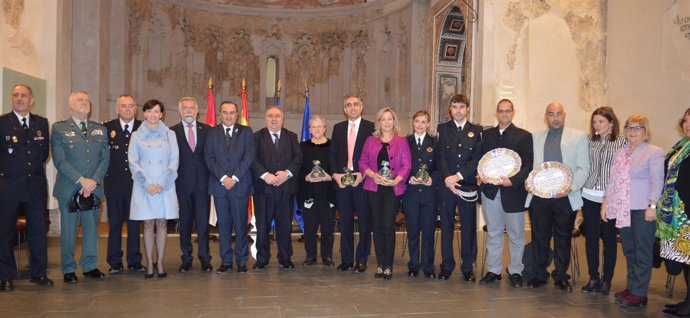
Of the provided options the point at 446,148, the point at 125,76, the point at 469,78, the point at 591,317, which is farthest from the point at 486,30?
the point at 125,76

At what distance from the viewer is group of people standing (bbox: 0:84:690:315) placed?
5.10m

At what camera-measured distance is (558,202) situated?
5.46 m

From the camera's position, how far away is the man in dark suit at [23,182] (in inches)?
205

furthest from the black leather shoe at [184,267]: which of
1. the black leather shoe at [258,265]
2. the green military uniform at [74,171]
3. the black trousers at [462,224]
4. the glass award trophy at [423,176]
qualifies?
the black trousers at [462,224]

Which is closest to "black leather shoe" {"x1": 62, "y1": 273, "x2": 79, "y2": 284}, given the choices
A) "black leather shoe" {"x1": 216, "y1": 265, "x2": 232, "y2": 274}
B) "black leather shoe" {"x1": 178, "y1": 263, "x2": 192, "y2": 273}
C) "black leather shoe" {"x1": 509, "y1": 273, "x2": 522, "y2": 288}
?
"black leather shoe" {"x1": 178, "y1": 263, "x2": 192, "y2": 273}

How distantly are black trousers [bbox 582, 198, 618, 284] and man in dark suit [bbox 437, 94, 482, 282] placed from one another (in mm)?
1124

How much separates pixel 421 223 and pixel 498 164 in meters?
1.08

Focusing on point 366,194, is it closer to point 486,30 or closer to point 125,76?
point 486,30

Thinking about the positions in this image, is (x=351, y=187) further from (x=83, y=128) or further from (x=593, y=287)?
(x=83, y=128)

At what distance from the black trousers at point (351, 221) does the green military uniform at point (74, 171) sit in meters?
2.63

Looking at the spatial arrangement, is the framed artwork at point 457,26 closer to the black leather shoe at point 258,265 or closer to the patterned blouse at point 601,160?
the patterned blouse at point 601,160

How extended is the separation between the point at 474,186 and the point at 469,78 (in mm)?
4835

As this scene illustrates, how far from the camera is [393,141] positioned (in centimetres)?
589

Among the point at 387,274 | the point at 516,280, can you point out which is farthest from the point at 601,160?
the point at 387,274
